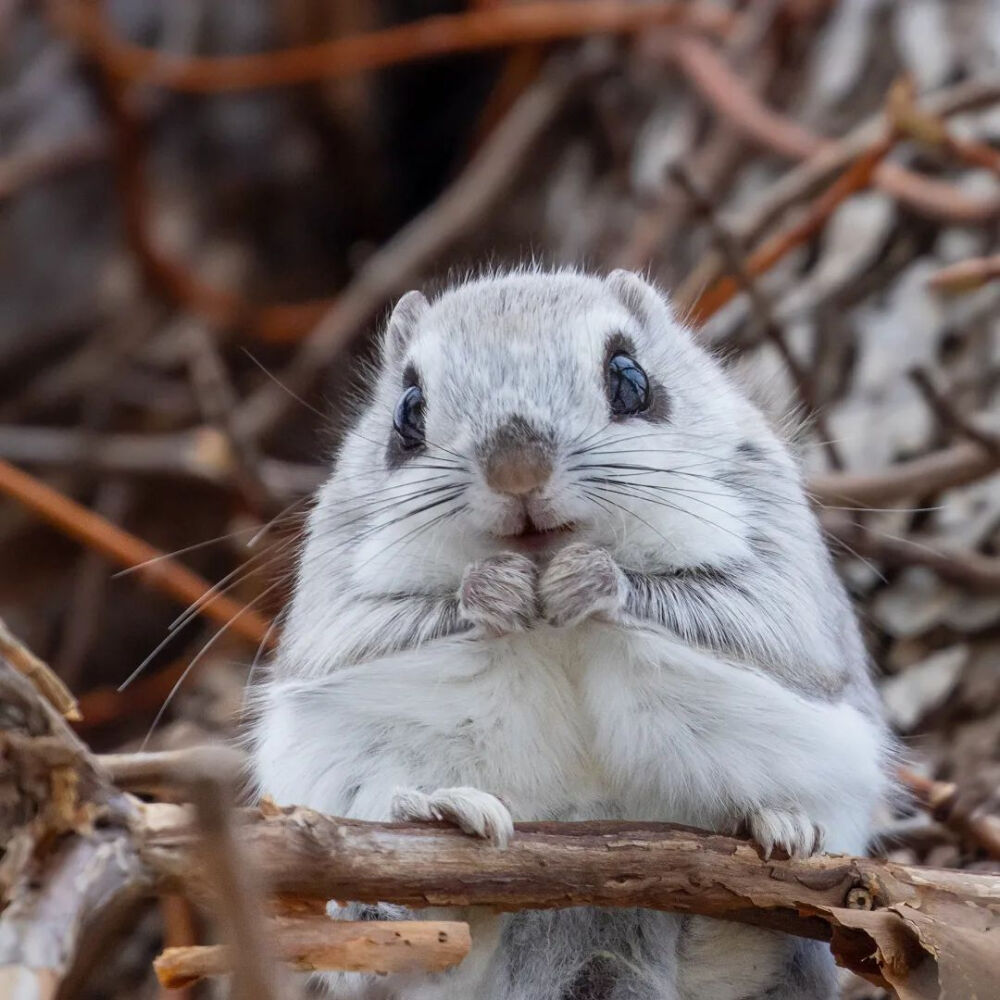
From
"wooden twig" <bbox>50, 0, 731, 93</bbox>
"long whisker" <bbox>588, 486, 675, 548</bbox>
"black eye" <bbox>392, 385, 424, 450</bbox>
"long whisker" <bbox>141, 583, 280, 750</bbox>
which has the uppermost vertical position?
"wooden twig" <bbox>50, 0, 731, 93</bbox>

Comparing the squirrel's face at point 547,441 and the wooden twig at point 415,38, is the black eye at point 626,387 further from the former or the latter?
the wooden twig at point 415,38

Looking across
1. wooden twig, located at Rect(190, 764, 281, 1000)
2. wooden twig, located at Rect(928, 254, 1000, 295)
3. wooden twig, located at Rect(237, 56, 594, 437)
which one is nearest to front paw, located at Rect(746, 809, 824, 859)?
wooden twig, located at Rect(190, 764, 281, 1000)

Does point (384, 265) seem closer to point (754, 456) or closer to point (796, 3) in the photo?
point (796, 3)

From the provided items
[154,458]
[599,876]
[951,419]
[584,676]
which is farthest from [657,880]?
[154,458]

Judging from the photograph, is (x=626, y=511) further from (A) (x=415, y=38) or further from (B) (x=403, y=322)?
(A) (x=415, y=38)

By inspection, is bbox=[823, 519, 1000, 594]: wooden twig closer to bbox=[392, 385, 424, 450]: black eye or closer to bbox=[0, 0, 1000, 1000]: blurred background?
bbox=[0, 0, 1000, 1000]: blurred background

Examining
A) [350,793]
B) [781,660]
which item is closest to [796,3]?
[781,660]
